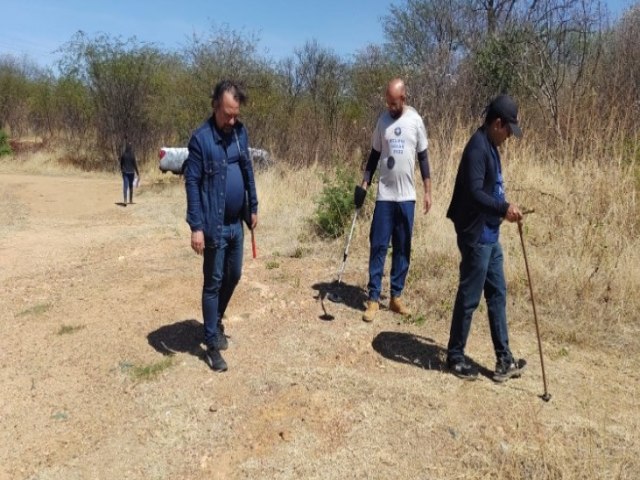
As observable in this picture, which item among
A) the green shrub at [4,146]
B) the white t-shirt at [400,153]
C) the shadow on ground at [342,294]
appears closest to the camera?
the white t-shirt at [400,153]

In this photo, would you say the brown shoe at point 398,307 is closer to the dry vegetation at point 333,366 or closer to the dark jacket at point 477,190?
the dry vegetation at point 333,366

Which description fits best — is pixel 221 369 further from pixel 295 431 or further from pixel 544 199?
pixel 544 199

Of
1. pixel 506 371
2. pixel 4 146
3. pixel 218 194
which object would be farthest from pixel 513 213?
pixel 4 146

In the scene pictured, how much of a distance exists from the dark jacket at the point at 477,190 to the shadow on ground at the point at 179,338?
89.7 inches

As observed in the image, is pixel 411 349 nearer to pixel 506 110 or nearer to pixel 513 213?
pixel 513 213

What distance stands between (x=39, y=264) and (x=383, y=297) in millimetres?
5053

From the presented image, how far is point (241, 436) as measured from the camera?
336cm

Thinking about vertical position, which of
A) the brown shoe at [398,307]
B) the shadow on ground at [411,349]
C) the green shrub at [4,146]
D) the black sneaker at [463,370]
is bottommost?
the shadow on ground at [411,349]

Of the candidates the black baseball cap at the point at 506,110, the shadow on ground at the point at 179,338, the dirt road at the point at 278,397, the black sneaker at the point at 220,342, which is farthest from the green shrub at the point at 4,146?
the black baseball cap at the point at 506,110

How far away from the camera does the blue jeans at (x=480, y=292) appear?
3633 mm

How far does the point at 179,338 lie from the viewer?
186 inches

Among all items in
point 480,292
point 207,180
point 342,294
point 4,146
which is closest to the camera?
point 480,292

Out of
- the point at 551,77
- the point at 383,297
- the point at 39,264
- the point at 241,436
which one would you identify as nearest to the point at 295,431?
the point at 241,436

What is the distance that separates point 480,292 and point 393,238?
4.41 feet
